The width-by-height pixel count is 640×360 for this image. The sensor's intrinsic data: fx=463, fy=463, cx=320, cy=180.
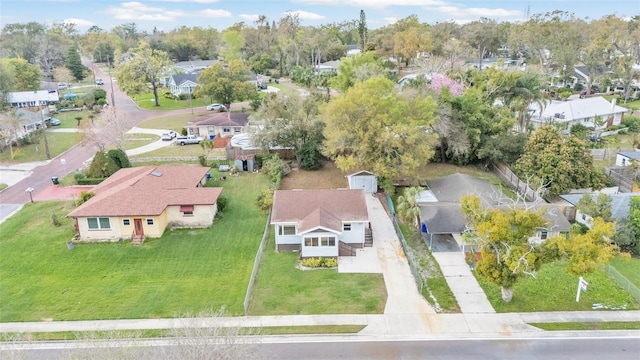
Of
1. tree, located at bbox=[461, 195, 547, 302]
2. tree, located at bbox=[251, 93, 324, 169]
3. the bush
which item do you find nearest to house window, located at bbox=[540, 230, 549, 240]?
tree, located at bbox=[461, 195, 547, 302]

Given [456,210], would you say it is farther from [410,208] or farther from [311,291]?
[311,291]

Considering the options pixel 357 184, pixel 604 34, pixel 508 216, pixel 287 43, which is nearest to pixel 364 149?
pixel 357 184

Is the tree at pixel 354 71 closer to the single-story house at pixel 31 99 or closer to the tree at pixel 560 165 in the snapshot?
the tree at pixel 560 165

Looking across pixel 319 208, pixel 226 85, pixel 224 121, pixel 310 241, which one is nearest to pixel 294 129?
pixel 319 208

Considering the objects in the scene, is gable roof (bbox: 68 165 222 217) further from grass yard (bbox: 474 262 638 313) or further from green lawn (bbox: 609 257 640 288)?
green lawn (bbox: 609 257 640 288)

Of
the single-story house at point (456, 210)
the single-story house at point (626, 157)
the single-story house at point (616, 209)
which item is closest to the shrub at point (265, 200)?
the single-story house at point (456, 210)

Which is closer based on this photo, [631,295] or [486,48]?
[631,295]

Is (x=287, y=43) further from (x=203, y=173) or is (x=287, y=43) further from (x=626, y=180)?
(x=626, y=180)
